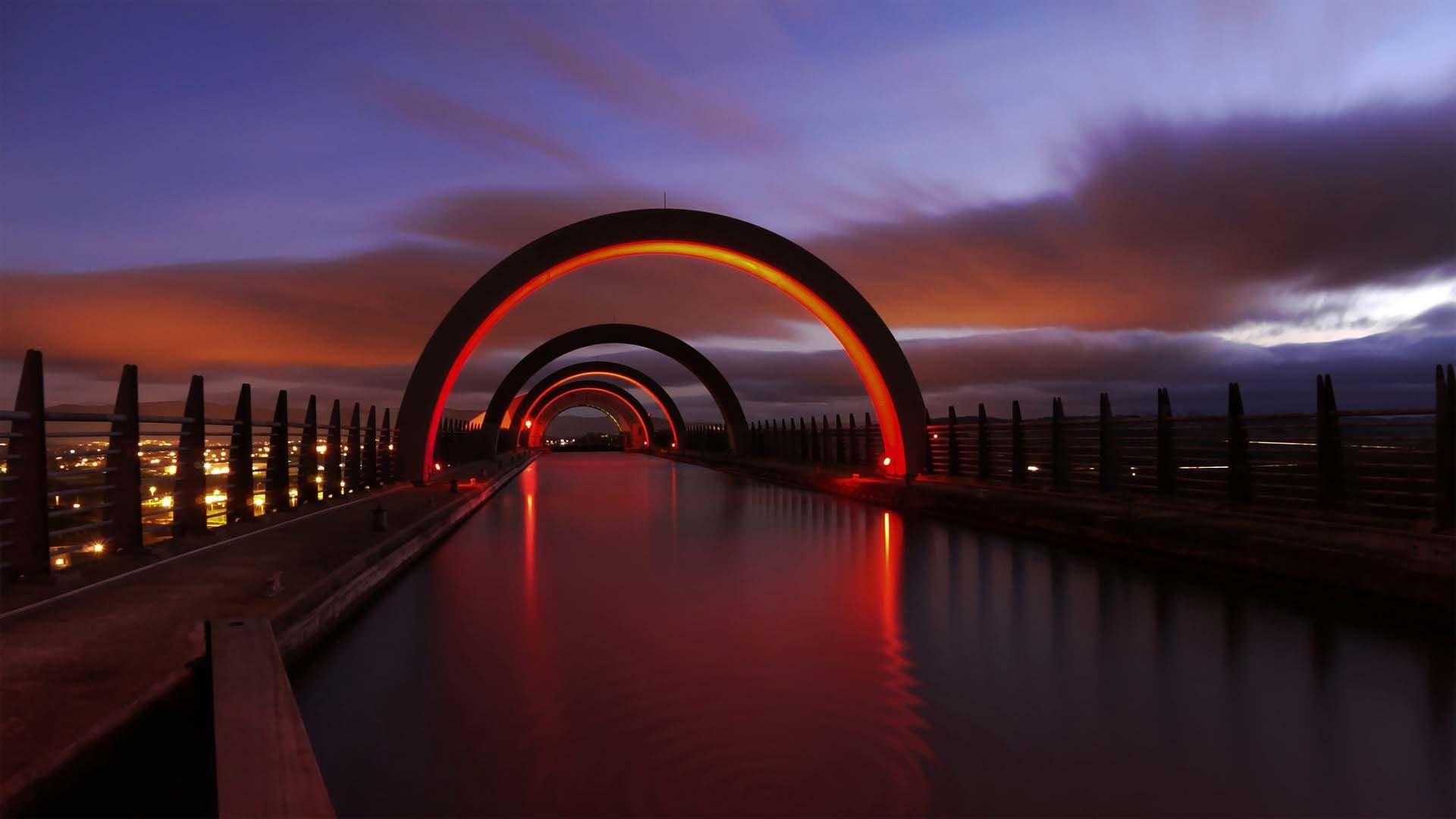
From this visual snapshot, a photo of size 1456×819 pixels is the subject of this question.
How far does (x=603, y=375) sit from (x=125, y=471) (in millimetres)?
51580

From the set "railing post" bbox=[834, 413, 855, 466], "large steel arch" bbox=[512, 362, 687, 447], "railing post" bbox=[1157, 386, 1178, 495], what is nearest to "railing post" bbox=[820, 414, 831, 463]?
"railing post" bbox=[834, 413, 855, 466]

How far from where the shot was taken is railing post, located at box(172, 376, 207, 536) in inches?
362

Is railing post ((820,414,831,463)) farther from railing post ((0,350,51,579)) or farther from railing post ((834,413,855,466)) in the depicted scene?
railing post ((0,350,51,579))

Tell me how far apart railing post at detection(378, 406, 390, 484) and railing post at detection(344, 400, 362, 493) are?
3109mm

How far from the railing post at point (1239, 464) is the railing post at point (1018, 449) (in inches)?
213

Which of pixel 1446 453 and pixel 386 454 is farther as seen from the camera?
pixel 386 454

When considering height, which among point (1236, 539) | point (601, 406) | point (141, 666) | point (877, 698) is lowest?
point (877, 698)

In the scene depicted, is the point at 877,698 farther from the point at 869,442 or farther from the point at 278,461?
the point at 869,442

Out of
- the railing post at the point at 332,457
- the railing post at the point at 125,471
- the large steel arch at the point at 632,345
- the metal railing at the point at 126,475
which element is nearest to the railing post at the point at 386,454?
the railing post at the point at 332,457

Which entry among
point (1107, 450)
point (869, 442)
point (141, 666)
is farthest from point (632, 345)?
point (141, 666)

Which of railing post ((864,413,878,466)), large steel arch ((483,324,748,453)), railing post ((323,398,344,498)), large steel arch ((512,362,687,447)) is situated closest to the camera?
railing post ((323,398,344,498))

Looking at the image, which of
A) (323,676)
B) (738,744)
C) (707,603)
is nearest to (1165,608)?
(707,603)

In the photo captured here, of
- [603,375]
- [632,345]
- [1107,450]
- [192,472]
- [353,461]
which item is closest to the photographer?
[192,472]

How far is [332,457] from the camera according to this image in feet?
52.3
